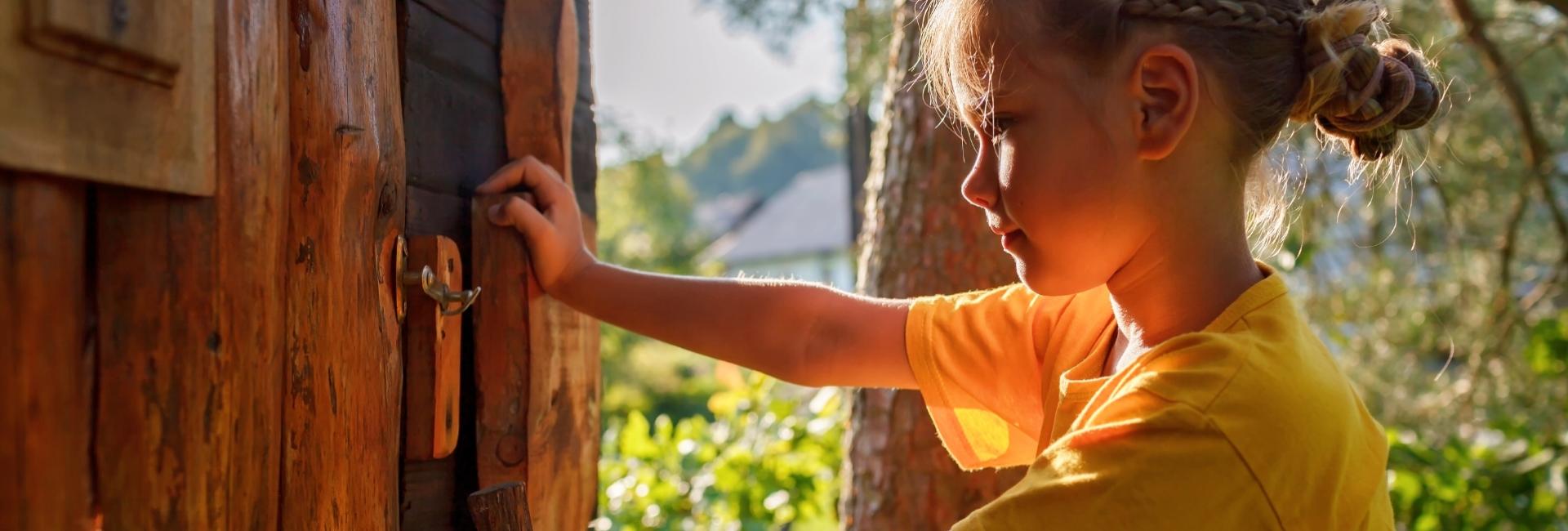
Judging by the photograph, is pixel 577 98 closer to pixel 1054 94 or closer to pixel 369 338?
pixel 369 338

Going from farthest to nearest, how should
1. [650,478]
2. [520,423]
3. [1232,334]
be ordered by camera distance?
[650,478]
[520,423]
[1232,334]

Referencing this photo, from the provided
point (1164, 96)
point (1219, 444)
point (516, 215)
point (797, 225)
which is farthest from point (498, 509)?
point (797, 225)

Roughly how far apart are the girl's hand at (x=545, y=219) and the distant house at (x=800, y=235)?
23.9 m

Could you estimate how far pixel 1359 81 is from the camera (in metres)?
1.49

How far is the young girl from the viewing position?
4.13 feet

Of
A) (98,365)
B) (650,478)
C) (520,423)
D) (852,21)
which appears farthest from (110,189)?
(852,21)

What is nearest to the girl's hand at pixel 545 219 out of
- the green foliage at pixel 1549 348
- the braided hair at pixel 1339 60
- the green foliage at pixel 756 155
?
the braided hair at pixel 1339 60

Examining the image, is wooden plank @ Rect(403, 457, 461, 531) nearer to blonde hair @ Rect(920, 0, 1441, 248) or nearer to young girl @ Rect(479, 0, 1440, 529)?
young girl @ Rect(479, 0, 1440, 529)

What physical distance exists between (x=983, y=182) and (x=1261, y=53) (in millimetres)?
368

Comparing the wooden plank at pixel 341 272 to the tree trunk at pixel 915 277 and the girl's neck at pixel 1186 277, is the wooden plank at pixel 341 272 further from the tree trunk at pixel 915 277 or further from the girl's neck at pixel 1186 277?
the tree trunk at pixel 915 277

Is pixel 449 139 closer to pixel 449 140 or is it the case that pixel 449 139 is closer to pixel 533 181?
pixel 449 140

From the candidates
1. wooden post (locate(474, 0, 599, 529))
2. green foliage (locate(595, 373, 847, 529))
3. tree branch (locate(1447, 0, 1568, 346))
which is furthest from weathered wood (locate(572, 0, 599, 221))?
tree branch (locate(1447, 0, 1568, 346))

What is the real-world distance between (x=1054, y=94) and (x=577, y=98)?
34.1 inches

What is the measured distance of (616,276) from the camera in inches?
70.7
